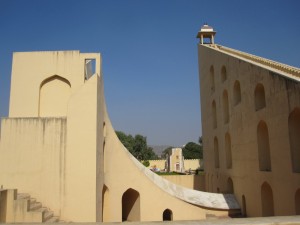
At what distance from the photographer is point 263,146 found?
10805 millimetres

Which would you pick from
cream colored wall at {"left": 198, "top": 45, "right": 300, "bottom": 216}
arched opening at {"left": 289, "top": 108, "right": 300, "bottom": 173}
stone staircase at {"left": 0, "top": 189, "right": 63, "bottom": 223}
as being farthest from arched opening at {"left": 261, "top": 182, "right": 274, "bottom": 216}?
stone staircase at {"left": 0, "top": 189, "right": 63, "bottom": 223}

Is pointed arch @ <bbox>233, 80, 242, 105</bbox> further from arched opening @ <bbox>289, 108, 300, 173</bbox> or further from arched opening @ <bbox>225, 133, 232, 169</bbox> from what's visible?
arched opening @ <bbox>289, 108, 300, 173</bbox>

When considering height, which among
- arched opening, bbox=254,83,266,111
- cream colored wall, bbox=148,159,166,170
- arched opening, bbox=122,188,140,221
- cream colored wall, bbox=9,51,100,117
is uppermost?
cream colored wall, bbox=9,51,100,117

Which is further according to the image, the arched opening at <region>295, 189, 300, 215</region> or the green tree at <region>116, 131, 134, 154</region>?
the green tree at <region>116, 131, 134, 154</region>

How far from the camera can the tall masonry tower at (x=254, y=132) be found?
8227mm

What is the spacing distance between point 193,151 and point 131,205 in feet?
138

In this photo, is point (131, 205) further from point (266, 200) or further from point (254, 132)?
point (254, 132)

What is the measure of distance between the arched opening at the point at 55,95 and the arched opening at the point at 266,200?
7698 millimetres

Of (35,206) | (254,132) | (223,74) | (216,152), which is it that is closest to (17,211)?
(35,206)

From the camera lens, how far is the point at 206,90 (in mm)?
19172

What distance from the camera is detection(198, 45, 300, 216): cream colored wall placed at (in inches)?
329

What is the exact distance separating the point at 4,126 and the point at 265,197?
9197 mm

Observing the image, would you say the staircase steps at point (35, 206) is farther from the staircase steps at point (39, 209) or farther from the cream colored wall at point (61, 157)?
the cream colored wall at point (61, 157)

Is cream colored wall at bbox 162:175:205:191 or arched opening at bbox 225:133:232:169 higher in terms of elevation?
arched opening at bbox 225:133:232:169
